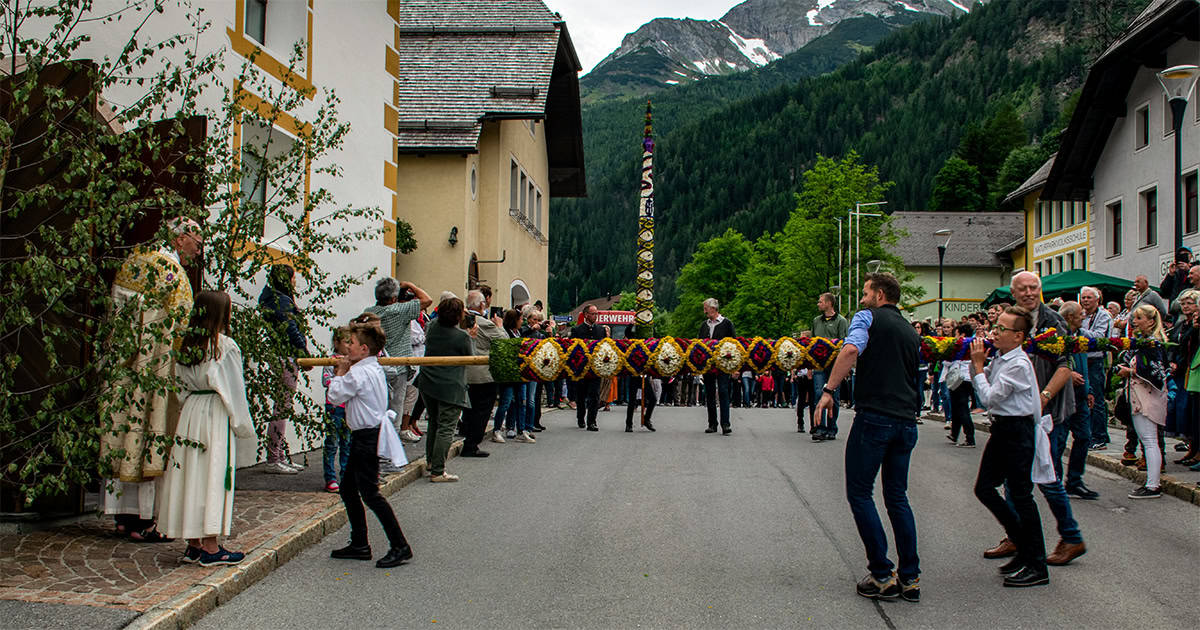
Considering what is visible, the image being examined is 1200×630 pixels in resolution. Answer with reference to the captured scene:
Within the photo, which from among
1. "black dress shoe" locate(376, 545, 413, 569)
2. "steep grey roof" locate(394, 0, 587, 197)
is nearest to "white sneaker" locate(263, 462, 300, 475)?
"black dress shoe" locate(376, 545, 413, 569)

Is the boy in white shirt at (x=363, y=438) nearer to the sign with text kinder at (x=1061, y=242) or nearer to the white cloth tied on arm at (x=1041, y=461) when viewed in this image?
the white cloth tied on arm at (x=1041, y=461)

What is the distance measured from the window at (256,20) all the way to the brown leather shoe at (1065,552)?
32.8 feet

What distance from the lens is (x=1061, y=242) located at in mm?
46562

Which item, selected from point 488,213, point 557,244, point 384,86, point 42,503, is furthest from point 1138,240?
point 557,244

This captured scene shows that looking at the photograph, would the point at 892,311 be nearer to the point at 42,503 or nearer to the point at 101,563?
the point at 101,563

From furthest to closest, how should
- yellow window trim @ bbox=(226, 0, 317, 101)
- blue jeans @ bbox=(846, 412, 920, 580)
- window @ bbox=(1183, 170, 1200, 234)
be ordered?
window @ bbox=(1183, 170, 1200, 234)
yellow window trim @ bbox=(226, 0, 317, 101)
blue jeans @ bbox=(846, 412, 920, 580)

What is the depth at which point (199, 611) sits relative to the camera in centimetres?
523

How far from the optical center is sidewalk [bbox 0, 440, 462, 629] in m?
4.89

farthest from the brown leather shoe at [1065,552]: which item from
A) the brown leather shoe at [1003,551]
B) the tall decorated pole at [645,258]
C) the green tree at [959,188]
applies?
the green tree at [959,188]

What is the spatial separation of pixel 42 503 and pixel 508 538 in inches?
129

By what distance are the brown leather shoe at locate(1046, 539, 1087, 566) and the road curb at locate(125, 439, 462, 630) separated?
5.18 meters

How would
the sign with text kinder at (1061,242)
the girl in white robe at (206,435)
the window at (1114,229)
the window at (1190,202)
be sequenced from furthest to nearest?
the sign with text kinder at (1061,242), the window at (1114,229), the window at (1190,202), the girl in white robe at (206,435)

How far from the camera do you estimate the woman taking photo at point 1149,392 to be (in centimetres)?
913

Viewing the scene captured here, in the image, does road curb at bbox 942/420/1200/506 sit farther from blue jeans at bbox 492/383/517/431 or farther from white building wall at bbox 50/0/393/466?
white building wall at bbox 50/0/393/466
